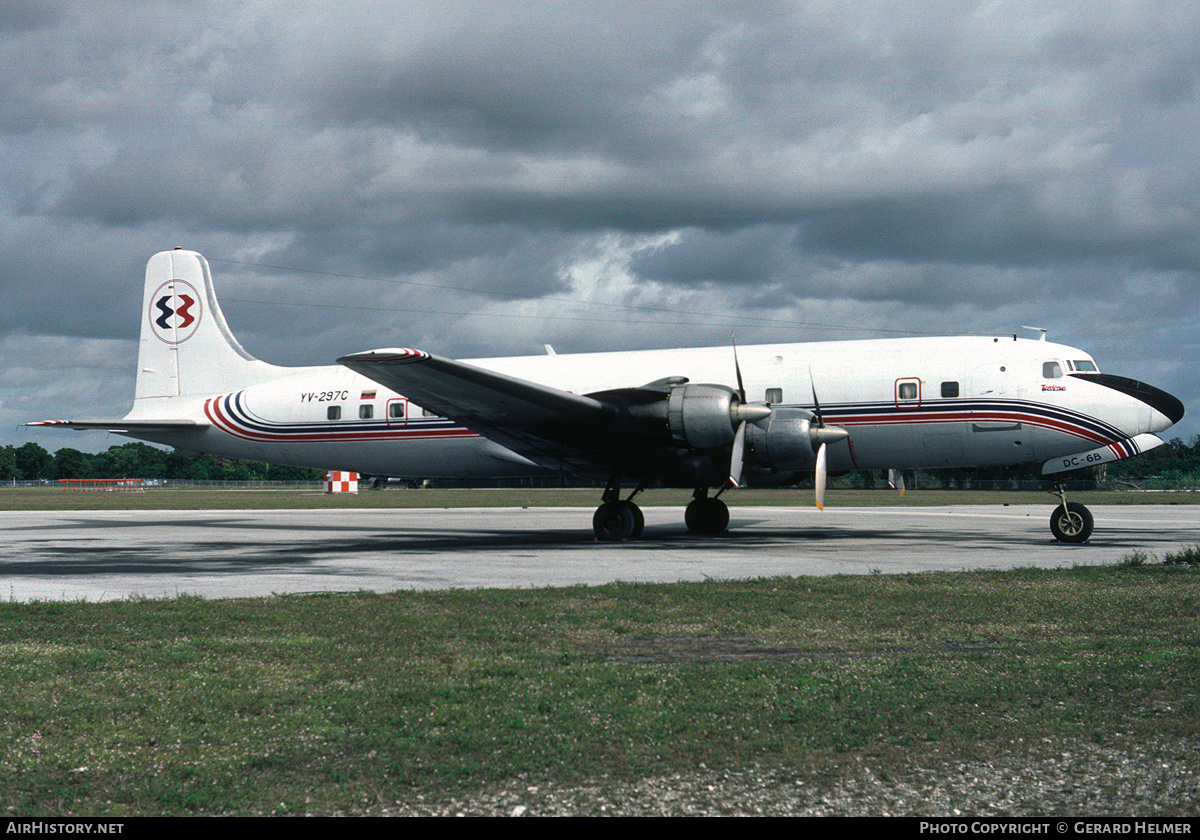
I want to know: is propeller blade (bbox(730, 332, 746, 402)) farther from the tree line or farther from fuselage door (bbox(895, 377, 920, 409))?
the tree line

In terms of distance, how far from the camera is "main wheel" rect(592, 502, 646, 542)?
63.8ft

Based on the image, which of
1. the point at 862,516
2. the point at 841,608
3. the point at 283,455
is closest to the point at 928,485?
the point at 862,516

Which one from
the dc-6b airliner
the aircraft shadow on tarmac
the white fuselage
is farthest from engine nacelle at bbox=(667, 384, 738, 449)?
the white fuselage

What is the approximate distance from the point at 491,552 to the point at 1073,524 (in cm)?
1121

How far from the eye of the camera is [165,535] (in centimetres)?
2298

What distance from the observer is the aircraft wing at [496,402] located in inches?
644

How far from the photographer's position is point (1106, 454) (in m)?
18.6

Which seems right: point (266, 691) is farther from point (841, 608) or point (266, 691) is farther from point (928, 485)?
point (928, 485)

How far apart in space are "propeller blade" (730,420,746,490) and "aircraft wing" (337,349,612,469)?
251 centimetres

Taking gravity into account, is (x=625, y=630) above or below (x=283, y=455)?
below

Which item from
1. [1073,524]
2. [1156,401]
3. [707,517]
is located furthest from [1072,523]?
[707,517]

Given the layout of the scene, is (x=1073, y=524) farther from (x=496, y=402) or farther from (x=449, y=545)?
(x=449, y=545)

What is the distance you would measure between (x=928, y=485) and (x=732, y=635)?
93213mm
